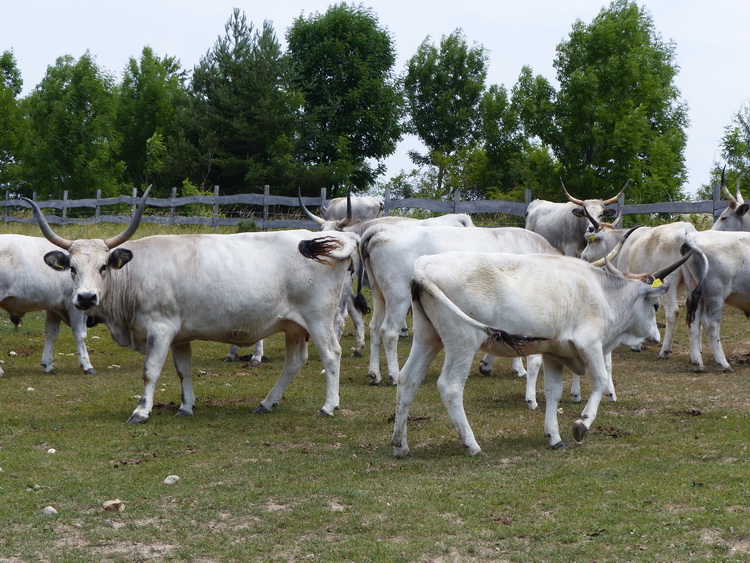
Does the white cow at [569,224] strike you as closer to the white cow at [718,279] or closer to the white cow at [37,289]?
the white cow at [718,279]

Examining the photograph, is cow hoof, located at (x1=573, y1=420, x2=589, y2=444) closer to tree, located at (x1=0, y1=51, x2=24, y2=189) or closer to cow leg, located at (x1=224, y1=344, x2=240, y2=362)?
cow leg, located at (x1=224, y1=344, x2=240, y2=362)

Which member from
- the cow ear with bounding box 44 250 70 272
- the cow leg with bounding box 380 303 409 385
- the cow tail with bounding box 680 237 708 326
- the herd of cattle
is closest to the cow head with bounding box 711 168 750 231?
the herd of cattle

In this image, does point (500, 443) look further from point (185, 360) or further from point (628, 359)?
point (628, 359)

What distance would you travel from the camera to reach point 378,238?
11.5 meters

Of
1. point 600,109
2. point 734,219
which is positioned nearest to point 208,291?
point 734,219

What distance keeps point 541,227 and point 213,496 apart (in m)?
13.8

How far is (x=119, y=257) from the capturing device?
938 centimetres

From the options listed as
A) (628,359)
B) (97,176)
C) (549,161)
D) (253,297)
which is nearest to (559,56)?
(549,161)

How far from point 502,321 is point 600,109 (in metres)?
31.4

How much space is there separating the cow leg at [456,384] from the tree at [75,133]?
39402 mm

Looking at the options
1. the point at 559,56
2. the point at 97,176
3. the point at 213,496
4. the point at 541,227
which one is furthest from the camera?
the point at 97,176

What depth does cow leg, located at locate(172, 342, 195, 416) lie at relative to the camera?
9.79 meters

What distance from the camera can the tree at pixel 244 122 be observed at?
41.5 m

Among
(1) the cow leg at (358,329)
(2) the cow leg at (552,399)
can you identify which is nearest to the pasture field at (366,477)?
(2) the cow leg at (552,399)
